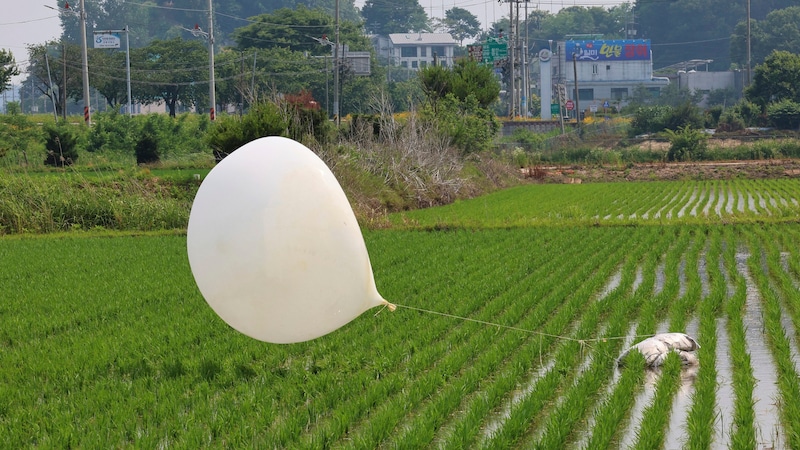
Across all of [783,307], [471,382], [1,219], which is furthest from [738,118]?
[471,382]

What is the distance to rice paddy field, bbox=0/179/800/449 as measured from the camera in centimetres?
612

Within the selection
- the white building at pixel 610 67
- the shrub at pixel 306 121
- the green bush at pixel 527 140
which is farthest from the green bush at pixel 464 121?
the white building at pixel 610 67

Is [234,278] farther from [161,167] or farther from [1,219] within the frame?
[161,167]

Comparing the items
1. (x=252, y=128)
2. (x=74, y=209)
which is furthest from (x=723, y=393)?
(x=74, y=209)

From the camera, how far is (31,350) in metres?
8.44

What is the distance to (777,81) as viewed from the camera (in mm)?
64938

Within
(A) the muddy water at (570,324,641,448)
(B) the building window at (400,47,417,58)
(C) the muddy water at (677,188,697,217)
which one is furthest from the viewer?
(B) the building window at (400,47,417,58)

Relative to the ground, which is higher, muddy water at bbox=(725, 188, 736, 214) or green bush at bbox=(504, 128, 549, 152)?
green bush at bbox=(504, 128, 549, 152)

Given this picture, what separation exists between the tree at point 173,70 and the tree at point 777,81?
3900 cm

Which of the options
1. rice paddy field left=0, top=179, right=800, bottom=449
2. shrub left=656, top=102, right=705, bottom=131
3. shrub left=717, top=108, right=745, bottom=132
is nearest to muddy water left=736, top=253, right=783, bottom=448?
rice paddy field left=0, top=179, right=800, bottom=449

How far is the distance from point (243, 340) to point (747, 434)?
4.52m

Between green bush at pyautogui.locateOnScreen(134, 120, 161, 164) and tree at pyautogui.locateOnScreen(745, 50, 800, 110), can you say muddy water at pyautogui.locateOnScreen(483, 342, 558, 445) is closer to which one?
green bush at pyautogui.locateOnScreen(134, 120, 161, 164)

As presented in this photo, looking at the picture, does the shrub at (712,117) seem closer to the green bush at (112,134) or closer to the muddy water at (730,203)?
the muddy water at (730,203)

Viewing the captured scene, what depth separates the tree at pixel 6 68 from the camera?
57.8 m
